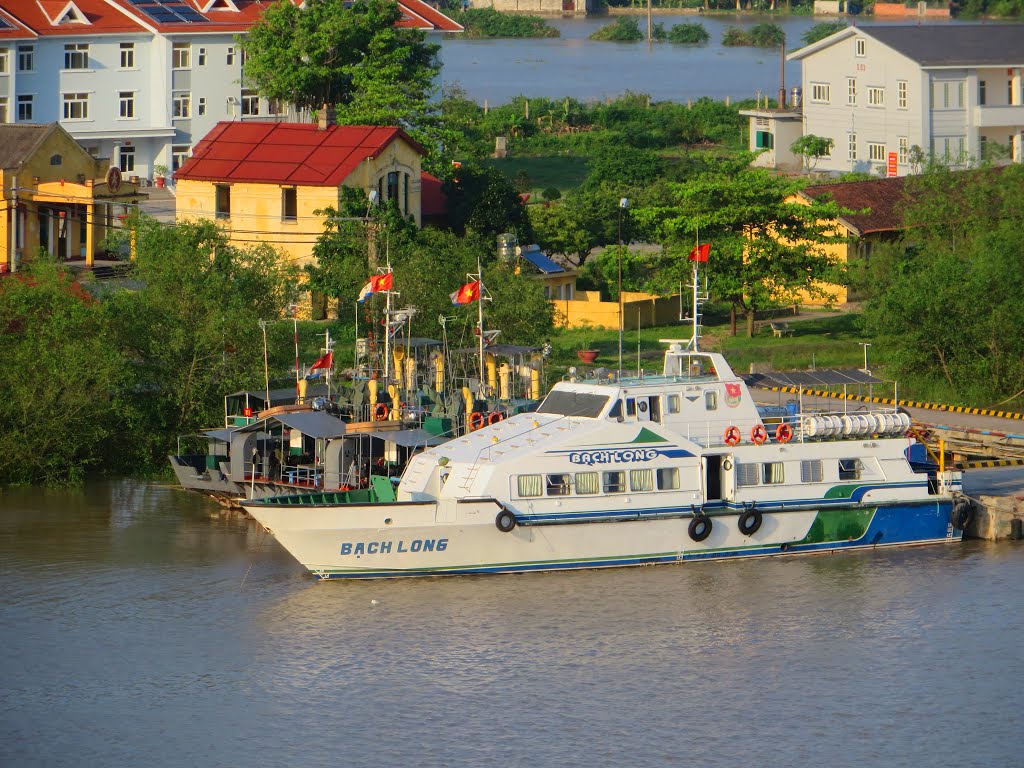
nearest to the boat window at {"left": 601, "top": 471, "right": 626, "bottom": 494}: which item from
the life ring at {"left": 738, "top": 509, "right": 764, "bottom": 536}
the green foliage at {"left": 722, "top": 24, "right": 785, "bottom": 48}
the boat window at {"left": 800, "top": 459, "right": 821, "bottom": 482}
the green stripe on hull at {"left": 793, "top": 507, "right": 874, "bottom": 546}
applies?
the life ring at {"left": 738, "top": 509, "right": 764, "bottom": 536}

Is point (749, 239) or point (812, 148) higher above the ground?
point (812, 148)

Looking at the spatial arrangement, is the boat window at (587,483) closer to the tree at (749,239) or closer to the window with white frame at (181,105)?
the tree at (749,239)

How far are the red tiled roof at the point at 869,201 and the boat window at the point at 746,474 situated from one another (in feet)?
90.4

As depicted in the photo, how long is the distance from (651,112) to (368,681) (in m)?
88.7

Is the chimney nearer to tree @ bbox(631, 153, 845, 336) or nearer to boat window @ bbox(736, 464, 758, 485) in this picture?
tree @ bbox(631, 153, 845, 336)

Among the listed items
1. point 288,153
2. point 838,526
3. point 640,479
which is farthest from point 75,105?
point 838,526

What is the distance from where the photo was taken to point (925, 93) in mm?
87250

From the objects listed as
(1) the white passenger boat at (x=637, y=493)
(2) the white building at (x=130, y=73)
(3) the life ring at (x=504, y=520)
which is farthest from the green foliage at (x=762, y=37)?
(3) the life ring at (x=504, y=520)

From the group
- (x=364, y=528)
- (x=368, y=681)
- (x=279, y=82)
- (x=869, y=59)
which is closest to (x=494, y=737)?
(x=368, y=681)

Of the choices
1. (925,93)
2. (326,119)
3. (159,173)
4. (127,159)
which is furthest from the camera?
(127,159)

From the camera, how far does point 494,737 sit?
98.8 ft

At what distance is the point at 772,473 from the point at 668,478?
8.29ft

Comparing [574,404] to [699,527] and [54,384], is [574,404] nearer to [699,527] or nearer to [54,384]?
[699,527]

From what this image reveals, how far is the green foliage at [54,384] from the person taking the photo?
45.2 metres
